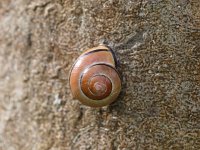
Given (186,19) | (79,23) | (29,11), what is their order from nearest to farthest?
(186,19)
(79,23)
(29,11)

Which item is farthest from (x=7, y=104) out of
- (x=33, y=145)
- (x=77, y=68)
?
(x=77, y=68)

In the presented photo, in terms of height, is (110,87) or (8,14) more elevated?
(8,14)

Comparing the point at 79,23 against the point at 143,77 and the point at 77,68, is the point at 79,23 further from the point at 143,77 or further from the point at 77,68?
the point at 143,77
